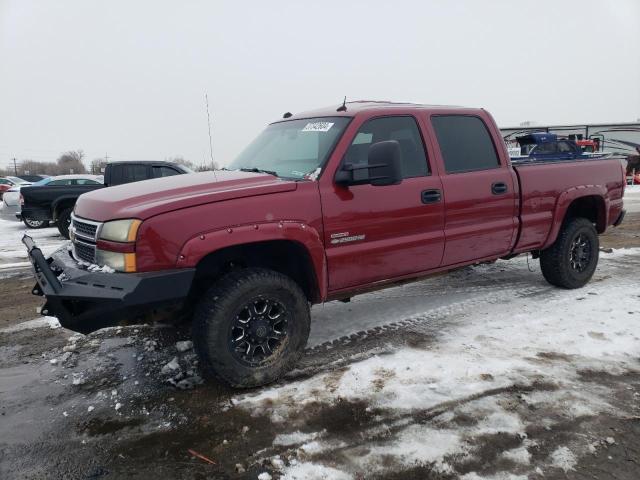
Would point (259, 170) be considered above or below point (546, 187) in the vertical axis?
above

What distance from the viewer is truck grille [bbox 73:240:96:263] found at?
309 cm

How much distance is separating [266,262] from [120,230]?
1048 mm

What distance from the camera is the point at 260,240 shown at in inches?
121

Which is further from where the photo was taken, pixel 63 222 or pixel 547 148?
pixel 547 148

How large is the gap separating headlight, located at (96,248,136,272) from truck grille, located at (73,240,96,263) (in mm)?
127

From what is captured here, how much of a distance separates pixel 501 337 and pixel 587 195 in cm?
216

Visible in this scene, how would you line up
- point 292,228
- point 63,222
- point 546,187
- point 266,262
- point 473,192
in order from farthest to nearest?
point 63,222
point 546,187
point 473,192
point 266,262
point 292,228

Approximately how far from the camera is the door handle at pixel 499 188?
14.1 feet

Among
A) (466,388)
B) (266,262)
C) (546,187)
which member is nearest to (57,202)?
(266,262)

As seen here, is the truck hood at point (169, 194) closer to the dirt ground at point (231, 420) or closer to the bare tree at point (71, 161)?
the dirt ground at point (231, 420)

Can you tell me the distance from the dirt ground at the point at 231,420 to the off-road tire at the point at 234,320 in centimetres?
15

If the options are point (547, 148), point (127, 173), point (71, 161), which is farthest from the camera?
point (71, 161)

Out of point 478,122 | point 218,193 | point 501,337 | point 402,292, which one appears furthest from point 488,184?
point 218,193

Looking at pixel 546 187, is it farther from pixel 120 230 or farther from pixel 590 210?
pixel 120 230
